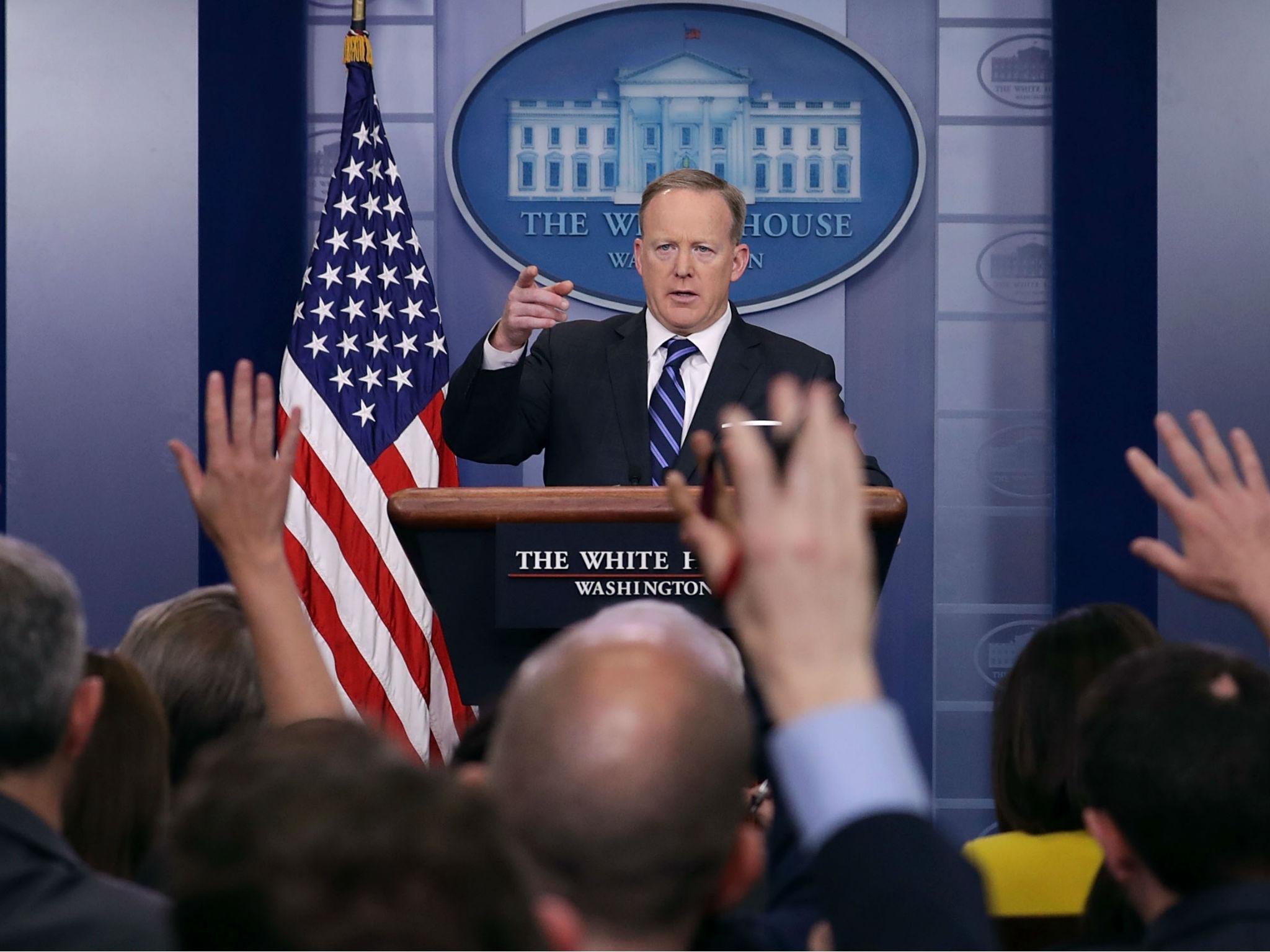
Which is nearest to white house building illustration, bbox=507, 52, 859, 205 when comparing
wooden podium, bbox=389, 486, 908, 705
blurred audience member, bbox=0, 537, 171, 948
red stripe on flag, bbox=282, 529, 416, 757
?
red stripe on flag, bbox=282, 529, 416, 757

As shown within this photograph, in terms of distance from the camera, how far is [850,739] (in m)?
0.80

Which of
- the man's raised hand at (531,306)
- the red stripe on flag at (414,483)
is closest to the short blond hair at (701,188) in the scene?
the man's raised hand at (531,306)

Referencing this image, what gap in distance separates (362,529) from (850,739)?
3399 mm

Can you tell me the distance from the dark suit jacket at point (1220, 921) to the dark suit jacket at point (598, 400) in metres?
1.63

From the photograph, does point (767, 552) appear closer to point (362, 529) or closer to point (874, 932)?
point (874, 932)

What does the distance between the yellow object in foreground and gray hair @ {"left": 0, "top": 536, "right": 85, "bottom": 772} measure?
1064mm

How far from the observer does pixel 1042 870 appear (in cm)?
178

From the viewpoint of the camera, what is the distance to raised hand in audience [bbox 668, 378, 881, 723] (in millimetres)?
772

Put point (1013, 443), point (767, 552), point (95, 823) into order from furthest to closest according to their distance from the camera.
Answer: point (1013, 443), point (95, 823), point (767, 552)

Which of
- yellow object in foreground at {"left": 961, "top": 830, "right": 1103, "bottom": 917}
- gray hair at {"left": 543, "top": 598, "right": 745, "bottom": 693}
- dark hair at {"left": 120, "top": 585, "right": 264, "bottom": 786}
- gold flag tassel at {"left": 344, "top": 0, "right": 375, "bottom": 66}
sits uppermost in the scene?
gold flag tassel at {"left": 344, "top": 0, "right": 375, "bottom": 66}

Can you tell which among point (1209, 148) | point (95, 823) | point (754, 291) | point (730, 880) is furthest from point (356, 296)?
point (730, 880)

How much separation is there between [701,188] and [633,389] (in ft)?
1.73

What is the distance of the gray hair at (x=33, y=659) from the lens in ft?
4.30

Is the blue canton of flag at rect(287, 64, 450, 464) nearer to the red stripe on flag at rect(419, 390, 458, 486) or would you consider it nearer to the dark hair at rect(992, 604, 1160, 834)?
the red stripe on flag at rect(419, 390, 458, 486)
